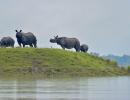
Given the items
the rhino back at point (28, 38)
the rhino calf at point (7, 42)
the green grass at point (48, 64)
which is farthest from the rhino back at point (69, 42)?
the rhino calf at point (7, 42)

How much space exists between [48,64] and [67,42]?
22.2 meters

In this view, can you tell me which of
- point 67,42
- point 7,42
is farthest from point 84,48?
point 7,42

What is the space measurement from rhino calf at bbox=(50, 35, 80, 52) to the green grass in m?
8.37

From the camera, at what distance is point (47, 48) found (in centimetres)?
9906

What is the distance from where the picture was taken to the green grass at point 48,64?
8419cm

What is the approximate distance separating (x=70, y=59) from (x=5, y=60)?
10362 millimetres

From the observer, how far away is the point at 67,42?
364ft

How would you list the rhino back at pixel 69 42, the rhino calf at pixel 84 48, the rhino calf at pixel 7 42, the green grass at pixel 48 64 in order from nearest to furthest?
the green grass at pixel 48 64, the rhino calf at pixel 7 42, the rhino back at pixel 69 42, the rhino calf at pixel 84 48

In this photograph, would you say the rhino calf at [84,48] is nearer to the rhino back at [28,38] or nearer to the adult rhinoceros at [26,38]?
the adult rhinoceros at [26,38]

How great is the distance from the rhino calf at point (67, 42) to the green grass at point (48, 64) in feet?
27.5

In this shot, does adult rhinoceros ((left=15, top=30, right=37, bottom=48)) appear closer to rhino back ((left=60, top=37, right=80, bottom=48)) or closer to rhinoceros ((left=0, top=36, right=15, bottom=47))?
rhinoceros ((left=0, top=36, right=15, bottom=47))

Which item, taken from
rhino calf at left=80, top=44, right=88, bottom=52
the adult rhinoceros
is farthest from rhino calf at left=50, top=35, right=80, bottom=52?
rhino calf at left=80, top=44, right=88, bottom=52

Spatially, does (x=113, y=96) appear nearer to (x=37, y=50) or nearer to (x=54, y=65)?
(x=54, y=65)

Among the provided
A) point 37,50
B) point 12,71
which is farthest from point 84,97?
point 37,50
